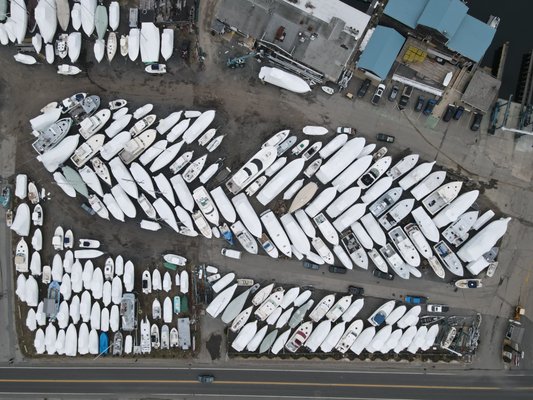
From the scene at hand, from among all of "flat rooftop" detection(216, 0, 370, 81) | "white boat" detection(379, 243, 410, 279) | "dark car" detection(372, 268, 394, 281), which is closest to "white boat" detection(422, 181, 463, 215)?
"white boat" detection(379, 243, 410, 279)

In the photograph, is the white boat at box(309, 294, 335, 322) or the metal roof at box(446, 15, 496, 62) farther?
the white boat at box(309, 294, 335, 322)

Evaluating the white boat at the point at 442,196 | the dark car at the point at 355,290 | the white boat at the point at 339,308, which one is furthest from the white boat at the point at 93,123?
the white boat at the point at 442,196

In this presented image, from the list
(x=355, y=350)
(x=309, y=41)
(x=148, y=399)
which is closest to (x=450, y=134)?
(x=309, y=41)

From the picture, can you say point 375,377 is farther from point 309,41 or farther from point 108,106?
point 108,106

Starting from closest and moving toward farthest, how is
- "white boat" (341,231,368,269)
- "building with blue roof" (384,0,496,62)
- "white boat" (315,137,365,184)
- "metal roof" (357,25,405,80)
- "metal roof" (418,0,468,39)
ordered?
"metal roof" (418,0,468,39) → "building with blue roof" (384,0,496,62) → "metal roof" (357,25,405,80) → "white boat" (315,137,365,184) → "white boat" (341,231,368,269)

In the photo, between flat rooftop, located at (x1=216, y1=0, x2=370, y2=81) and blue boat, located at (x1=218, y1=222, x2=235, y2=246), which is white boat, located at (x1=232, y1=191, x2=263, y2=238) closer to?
blue boat, located at (x1=218, y1=222, x2=235, y2=246)

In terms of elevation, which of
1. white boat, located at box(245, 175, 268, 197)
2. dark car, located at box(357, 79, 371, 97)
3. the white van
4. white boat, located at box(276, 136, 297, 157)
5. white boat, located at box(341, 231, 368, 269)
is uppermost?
dark car, located at box(357, 79, 371, 97)

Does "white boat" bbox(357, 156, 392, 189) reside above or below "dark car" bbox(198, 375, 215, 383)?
above

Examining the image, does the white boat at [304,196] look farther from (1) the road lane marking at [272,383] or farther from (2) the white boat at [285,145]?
(1) the road lane marking at [272,383]

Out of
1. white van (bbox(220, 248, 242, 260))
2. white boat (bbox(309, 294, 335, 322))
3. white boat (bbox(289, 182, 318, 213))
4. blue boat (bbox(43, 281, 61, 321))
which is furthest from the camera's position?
blue boat (bbox(43, 281, 61, 321))
